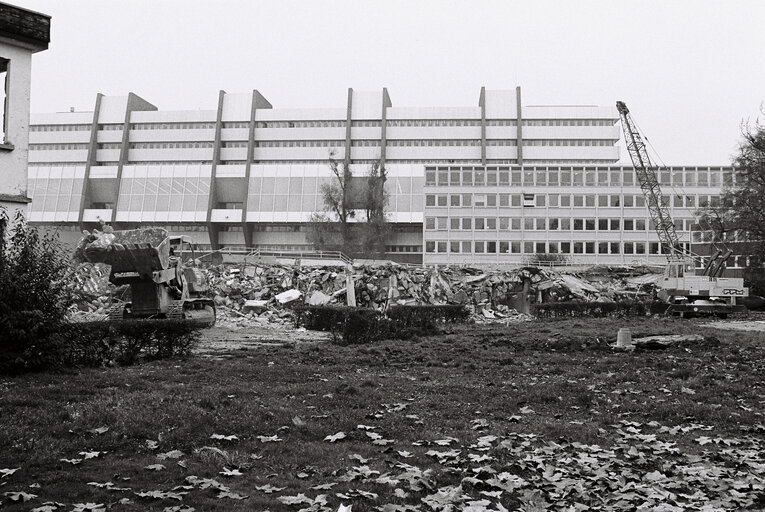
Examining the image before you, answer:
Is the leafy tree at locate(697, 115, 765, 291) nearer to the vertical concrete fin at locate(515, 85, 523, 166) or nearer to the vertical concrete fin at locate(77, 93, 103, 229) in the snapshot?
the vertical concrete fin at locate(515, 85, 523, 166)

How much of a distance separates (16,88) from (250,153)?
85.5m

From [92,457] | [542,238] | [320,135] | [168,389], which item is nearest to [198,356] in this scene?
[168,389]

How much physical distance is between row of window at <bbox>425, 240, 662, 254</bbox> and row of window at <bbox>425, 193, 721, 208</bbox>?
4520 millimetres

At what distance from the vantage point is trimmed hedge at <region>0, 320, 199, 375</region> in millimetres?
10968

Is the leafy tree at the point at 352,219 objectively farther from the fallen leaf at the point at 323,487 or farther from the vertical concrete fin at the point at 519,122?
the fallen leaf at the point at 323,487

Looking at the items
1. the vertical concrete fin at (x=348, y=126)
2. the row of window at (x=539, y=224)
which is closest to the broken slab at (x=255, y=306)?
the row of window at (x=539, y=224)

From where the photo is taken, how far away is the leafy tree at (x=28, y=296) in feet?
35.3

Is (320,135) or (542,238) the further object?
(320,135)

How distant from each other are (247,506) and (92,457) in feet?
6.94

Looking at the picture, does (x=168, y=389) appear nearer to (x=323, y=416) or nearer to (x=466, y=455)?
(x=323, y=416)

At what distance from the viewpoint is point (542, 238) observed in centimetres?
8181

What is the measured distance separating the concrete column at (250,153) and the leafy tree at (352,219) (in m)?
12.3

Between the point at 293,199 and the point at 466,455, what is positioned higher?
the point at 293,199

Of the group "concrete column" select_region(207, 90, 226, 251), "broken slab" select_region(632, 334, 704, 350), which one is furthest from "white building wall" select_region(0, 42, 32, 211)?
"concrete column" select_region(207, 90, 226, 251)
